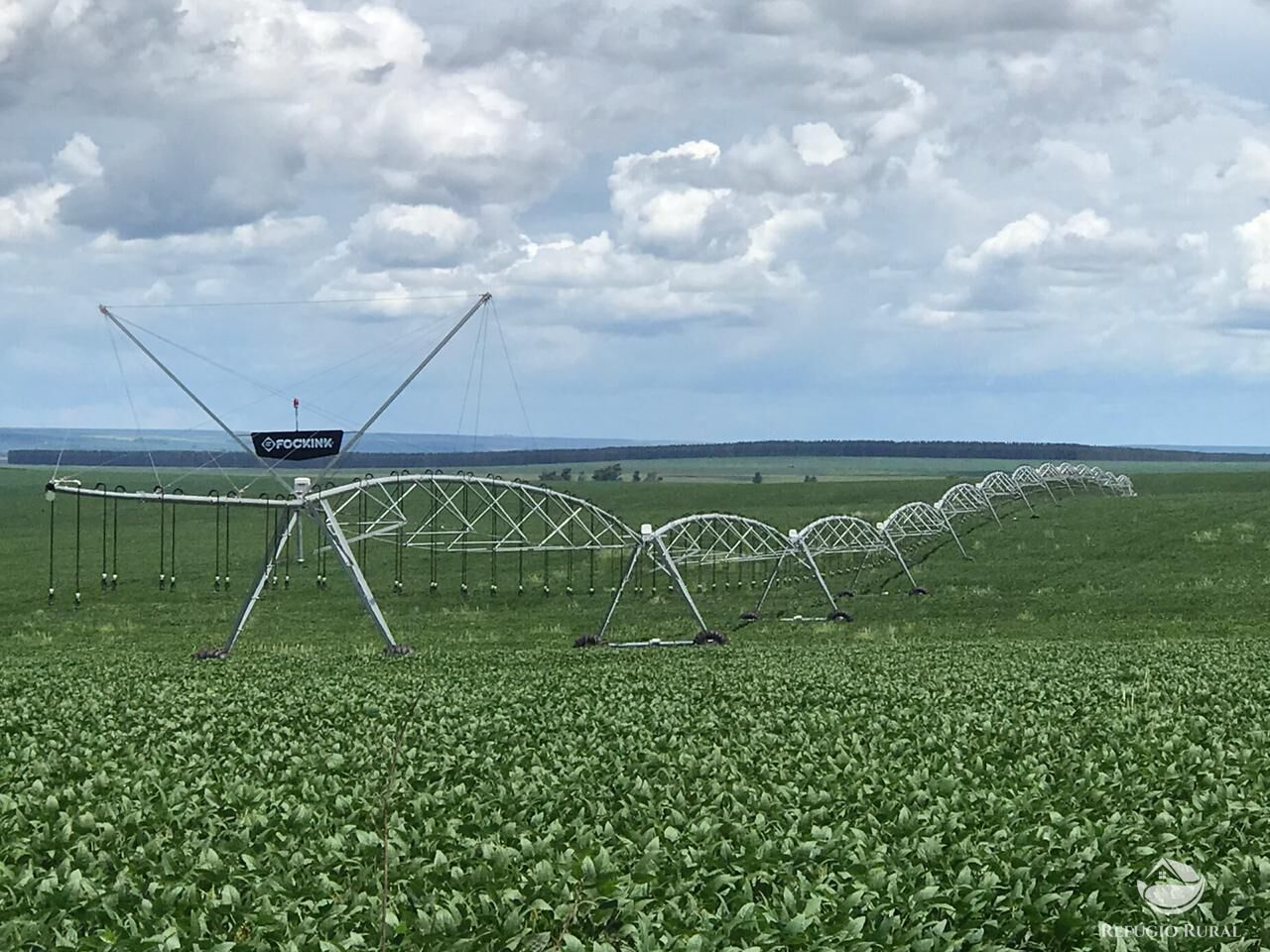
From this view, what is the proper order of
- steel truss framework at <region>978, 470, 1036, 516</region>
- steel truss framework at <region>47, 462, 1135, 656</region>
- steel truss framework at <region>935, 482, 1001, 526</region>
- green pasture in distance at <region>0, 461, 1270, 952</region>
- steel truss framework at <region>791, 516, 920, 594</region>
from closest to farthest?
green pasture in distance at <region>0, 461, 1270, 952</region>, steel truss framework at <region>47, 462, 1135, 656</region>, steel truss framework at <region>791, 516, 920, 594</region>, steel truss framework at <region>935, 482, 1001, 526</region>, steel truss framework at <region>978, 470, 1036, 516</region>

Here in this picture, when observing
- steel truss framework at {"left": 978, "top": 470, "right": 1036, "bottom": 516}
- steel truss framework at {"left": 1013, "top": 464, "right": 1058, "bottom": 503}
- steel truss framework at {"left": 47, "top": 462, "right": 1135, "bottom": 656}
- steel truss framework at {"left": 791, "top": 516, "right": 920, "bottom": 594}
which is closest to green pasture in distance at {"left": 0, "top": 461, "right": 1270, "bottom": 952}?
steel truss framework at {"left": 47, "top": 462, "right": 1135, "bottom": 656}

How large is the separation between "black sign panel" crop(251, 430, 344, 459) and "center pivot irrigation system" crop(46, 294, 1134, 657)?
0.14ft

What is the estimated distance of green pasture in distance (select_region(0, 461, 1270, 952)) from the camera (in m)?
12.2

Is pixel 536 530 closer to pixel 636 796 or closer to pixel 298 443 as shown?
pixel 298 443

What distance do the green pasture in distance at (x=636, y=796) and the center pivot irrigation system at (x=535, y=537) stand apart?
4.46 meters

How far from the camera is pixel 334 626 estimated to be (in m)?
63.6

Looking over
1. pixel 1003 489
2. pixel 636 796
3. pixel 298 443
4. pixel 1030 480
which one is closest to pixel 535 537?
pixel 1003 489

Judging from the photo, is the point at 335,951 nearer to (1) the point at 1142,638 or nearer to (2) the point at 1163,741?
(2) the point at 1163,741

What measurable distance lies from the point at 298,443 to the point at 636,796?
1274 inches

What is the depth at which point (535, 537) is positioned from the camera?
109250mm

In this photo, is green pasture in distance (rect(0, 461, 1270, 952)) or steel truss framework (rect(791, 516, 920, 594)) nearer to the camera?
green pasture in distance (rect(0, 461, 1270, 952))

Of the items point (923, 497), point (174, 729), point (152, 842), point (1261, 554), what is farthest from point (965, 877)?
point (923, 497)

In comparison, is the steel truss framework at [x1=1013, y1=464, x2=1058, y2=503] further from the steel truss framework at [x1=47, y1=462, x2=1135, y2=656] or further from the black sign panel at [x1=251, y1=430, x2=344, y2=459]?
the black sign panel at [x1=251, y1=430, x2=344, y2=459]

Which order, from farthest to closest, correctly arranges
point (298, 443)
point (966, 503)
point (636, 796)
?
1. point (966, 503)
2. point (298, 443)
3. point (636, 796)
